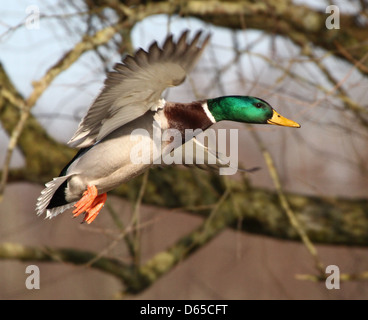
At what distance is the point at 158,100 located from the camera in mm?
1914

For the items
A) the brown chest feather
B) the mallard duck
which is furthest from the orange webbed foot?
the brown chest feather

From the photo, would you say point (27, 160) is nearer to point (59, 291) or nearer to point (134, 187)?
point (134, 187)

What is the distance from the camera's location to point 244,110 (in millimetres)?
1947

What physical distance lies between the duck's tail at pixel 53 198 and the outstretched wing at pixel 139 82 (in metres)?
0.15

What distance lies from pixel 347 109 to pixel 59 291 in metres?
10.8

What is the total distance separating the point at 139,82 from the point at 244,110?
0.36 meters

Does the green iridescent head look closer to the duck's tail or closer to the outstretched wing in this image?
the outstretched wing

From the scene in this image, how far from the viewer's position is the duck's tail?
2010 mm

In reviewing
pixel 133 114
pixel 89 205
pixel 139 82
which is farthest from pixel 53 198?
pixel 139 82

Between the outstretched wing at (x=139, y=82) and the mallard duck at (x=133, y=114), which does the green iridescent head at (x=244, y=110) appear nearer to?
the mallard duck at (x=133, y=114)

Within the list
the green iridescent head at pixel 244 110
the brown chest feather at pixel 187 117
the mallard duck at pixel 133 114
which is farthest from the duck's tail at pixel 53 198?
the green iridescent head at pixel 244 110

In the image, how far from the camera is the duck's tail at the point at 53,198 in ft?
6.59

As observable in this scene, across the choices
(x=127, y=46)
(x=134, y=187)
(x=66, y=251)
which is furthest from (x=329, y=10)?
(x=66, y=251)
